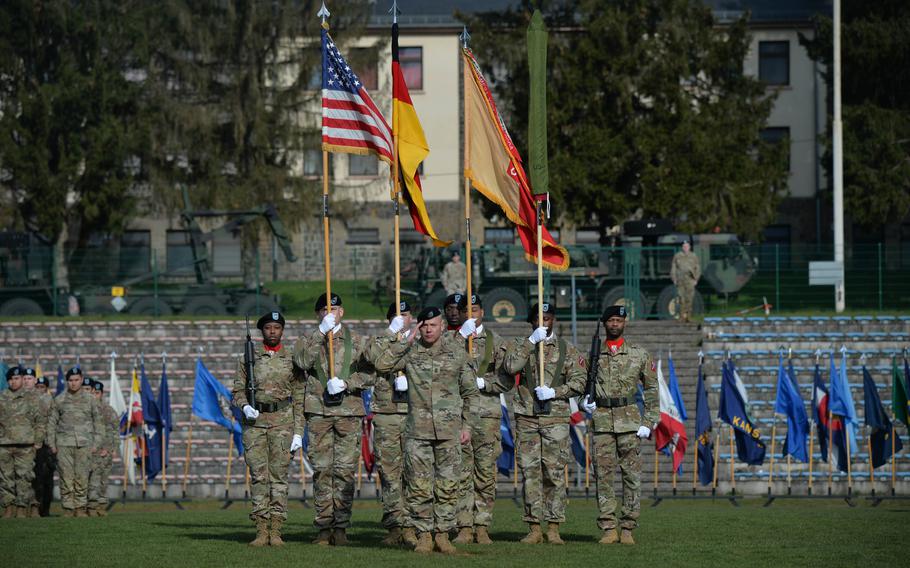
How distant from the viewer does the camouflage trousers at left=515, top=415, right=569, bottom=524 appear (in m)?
14.5

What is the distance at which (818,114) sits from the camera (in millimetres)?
52438

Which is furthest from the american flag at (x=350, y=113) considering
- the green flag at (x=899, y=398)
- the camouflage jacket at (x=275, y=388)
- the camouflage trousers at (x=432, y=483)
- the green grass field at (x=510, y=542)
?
the green flag at (x=899, y=398)

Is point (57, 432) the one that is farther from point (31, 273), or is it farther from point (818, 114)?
point (818, 114)

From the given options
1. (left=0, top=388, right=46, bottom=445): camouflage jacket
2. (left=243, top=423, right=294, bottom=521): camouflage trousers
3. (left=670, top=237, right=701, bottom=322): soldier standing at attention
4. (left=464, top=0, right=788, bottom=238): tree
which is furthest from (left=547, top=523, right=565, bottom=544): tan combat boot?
(left=464, top=0, right=788, bottom=238): tree

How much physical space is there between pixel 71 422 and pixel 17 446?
2.49ft

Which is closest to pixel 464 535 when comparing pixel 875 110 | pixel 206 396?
pixel 206 396

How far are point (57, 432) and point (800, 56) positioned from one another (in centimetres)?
3738

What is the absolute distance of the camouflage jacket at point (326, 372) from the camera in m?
14.4

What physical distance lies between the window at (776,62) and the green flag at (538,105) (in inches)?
1527

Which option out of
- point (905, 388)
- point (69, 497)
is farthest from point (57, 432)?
point (905, 388)

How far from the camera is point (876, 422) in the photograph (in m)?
24.6

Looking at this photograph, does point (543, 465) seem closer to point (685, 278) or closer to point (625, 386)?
point (625, 386)

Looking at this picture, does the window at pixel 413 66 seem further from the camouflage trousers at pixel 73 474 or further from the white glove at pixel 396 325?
the white glove at pixel 396 325

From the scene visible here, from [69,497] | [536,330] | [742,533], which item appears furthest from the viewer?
[69,497]
